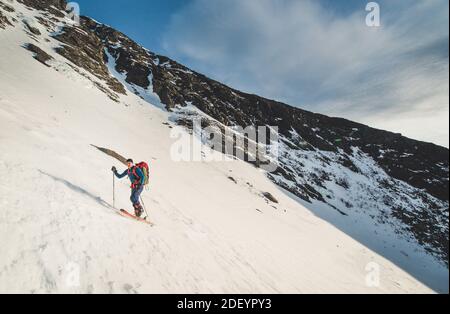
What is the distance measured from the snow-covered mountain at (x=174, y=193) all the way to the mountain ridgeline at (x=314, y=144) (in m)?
0.39

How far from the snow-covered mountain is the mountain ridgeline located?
15.2 inches

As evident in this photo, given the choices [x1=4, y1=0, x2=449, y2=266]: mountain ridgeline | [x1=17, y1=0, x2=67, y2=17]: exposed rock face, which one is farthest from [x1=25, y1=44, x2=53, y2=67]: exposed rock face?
[x1=17, y1=0, x2=67, y2=17]: exposed rock face

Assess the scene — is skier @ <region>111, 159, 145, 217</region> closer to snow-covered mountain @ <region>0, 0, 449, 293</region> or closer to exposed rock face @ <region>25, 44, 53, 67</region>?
snow-covered mountain @ <region>0, 0, 449, 293</region>

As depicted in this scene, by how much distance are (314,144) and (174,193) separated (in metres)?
52.8

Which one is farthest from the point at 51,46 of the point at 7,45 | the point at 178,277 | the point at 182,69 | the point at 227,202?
the point at 178,277

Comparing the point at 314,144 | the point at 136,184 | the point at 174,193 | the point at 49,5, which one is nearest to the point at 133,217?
the point at 136,184

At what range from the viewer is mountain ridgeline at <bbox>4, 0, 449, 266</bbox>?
40.8m

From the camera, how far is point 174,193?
14.6m

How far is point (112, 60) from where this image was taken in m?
62.6

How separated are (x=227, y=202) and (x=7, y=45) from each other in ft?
102

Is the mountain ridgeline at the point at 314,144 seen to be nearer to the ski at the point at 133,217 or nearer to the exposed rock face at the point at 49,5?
the exposed rock face at the point at 49,5

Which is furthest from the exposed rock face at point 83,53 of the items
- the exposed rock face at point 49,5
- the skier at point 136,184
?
the skier at point 136,184

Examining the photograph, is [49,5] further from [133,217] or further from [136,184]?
[133,217]

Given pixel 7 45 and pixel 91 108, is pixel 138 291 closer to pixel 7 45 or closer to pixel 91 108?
pixel 91 108
